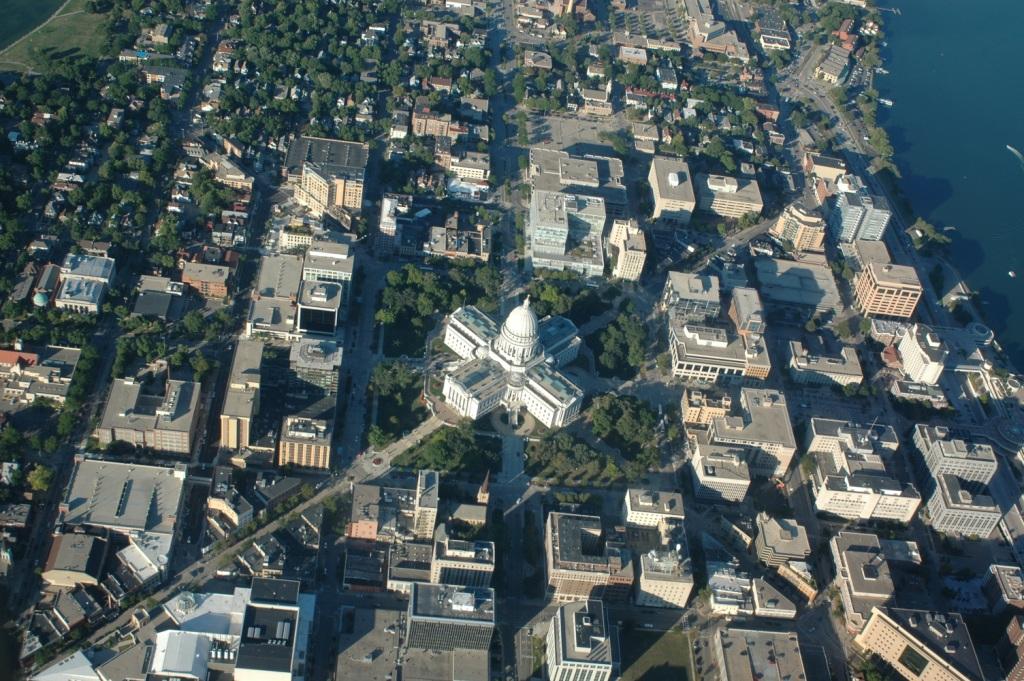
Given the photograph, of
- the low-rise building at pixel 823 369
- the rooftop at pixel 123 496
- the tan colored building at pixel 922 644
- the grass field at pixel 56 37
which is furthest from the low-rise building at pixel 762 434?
the grass field at pixel 56 37

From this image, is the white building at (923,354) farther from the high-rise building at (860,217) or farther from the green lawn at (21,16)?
the green lawn at (21,16)

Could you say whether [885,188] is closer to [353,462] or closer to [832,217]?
[832,217]

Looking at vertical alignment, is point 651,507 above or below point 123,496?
above

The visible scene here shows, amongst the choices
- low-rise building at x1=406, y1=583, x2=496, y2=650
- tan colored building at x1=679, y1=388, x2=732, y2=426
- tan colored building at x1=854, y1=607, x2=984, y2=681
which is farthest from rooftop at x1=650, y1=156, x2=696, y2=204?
low-rise building at x1=406, y1=583, x2=496, y2=650

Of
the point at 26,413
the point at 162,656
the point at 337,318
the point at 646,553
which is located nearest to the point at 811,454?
the point at 646,553

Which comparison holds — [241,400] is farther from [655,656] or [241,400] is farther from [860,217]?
[860,217]

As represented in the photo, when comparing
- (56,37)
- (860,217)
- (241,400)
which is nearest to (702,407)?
(860,217)
